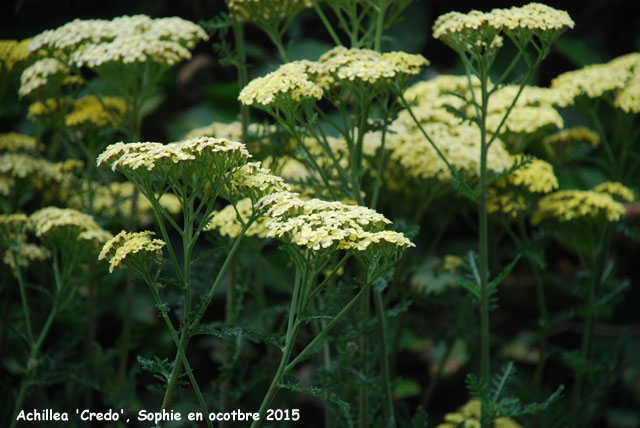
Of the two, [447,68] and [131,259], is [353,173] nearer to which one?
[131,259]

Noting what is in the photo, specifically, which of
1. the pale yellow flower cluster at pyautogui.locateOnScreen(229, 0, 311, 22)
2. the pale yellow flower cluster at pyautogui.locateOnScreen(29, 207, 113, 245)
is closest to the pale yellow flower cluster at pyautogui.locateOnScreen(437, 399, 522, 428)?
the pale yellow flower cluster at pyautogui.locateOnScreen(29, 207, 113, 245)

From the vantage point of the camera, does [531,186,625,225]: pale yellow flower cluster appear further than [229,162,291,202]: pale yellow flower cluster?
Yes

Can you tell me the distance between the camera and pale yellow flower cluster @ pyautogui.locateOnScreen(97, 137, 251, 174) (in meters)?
1.80

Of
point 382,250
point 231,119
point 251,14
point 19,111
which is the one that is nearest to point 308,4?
point 251,14

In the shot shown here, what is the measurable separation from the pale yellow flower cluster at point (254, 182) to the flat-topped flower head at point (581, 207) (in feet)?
5.16

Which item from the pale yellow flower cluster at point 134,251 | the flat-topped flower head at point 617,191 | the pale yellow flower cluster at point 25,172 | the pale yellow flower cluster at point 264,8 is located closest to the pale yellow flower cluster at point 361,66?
the pale yellow flower cluster at point 264,8

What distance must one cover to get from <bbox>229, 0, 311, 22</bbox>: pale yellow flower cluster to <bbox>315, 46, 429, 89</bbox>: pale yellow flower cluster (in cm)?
37

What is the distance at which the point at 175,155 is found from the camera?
1.83 meters

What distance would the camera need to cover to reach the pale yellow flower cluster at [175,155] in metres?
1.80

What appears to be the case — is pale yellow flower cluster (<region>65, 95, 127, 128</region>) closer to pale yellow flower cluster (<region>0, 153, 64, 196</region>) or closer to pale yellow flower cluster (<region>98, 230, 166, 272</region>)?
pale yellow flower cluster (<region>0, 153, 64, 196</region>)

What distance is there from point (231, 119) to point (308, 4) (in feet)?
7.86

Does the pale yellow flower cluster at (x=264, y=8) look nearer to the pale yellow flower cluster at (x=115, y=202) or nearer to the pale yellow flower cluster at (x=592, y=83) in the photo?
the pale yellow flower cluster at (x=115, y=202)

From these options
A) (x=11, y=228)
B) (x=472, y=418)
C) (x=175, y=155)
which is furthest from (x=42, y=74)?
(x=472, y=418)

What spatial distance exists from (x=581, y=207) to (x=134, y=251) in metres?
2.07
